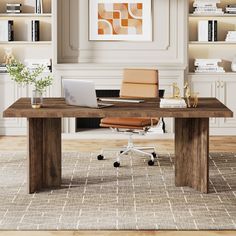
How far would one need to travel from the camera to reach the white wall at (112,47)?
836 cm

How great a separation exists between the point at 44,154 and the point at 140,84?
1.55 metres

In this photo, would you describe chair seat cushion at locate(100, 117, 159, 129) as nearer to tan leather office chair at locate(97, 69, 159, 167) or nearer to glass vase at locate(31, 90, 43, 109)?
tan leather office chair at locate(97, 69, 159, 167)

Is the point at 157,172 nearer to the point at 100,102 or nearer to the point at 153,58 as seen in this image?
the point at 100,102

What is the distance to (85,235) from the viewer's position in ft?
14.6

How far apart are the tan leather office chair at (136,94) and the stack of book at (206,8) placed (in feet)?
6.17

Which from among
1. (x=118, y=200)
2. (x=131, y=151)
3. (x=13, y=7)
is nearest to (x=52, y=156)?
(x=118, y=200)

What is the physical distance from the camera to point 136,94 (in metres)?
6.95

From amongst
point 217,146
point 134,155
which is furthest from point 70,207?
point 217,146

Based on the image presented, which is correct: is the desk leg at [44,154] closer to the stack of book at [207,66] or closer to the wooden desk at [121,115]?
the wooden desk at [121,115]

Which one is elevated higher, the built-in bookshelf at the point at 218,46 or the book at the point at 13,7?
the book at the point at 13,7

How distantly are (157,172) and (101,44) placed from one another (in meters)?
2.65

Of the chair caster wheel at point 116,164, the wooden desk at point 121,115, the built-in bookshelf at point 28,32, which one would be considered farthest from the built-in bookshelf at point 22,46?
the wooden desk at point 121,115

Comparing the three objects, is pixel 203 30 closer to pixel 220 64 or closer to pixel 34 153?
pixel 220 64

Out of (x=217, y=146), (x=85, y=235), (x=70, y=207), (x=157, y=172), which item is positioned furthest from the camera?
(x=217, y=146)
